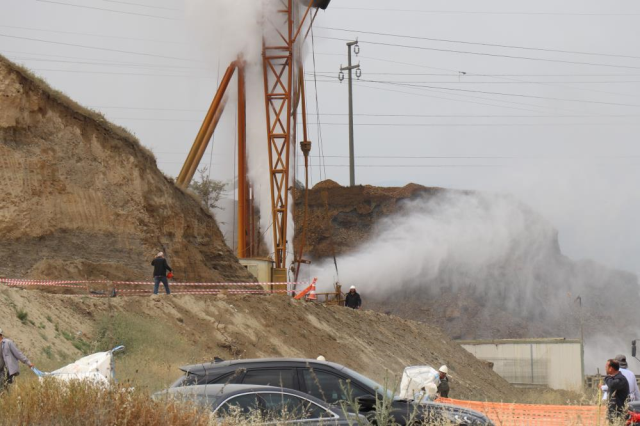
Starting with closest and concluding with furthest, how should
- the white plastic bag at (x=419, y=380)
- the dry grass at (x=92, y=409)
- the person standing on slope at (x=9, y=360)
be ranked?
the dry grass at (x=92, y=409) → the person standing on slope at (x=9, y=360) → the white plastic bag at (x=419, y=380)

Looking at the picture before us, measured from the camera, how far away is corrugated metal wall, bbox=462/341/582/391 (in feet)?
143

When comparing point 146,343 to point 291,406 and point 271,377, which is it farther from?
point 291,406

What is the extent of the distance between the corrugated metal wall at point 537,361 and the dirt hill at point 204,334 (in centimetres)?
690

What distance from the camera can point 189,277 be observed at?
34.3 metres

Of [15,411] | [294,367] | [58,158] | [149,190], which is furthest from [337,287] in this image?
[15,411]

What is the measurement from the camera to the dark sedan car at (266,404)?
938 cm

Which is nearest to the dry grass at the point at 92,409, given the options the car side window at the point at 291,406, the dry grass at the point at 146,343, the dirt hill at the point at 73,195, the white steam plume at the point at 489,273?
the car side window at the point at 291,406

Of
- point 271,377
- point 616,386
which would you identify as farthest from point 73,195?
point 616,386

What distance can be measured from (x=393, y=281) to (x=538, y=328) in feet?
45.3

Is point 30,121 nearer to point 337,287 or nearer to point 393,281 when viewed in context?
point 337,287

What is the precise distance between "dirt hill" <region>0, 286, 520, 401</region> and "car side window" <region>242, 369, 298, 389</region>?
2.20 meters

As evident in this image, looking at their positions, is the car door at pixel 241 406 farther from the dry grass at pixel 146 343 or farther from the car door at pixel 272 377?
the dry grass at pixel 146 343

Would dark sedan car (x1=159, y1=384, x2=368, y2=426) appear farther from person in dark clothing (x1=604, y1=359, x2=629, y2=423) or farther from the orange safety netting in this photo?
person in dark clothing (x1=604, y1=359, x2=629, y2=423)

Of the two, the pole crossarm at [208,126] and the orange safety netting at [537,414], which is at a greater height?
the pole crossarm at [208,126]
